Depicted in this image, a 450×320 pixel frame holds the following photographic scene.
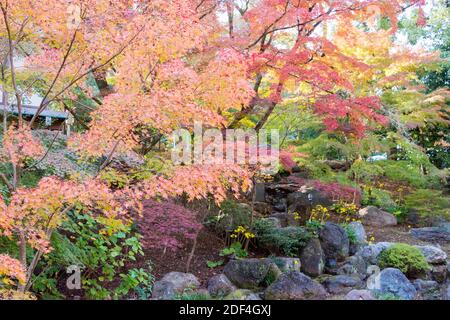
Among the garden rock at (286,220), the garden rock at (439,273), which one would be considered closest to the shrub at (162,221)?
the garden rock at (286,220)

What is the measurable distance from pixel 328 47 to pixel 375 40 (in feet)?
12.3

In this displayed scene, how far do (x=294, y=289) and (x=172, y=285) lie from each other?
1661 millimetres

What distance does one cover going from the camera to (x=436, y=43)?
1402 centimetres

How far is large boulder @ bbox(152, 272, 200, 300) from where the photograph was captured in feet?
19.6

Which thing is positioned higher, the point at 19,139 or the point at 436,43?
the point at 436,43

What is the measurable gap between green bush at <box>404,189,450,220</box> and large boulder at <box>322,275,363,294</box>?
16.2 feet

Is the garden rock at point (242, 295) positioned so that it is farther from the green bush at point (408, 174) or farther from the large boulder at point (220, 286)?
the green bush at point (408, 174)

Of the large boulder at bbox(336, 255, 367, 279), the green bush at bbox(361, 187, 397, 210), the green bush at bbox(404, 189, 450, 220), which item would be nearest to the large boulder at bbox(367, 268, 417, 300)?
the large boulder at bbox(336, 255, 367, 279)

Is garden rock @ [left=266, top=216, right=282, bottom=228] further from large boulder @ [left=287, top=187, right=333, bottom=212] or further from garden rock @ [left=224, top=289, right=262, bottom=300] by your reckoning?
garden rock @ [left=224, top=289, right=262, bottom=300]

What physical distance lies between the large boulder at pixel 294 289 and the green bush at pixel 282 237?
58.8 inches

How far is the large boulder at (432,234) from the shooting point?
1025 centimetres

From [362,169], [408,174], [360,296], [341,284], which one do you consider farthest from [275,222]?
[408,174]
